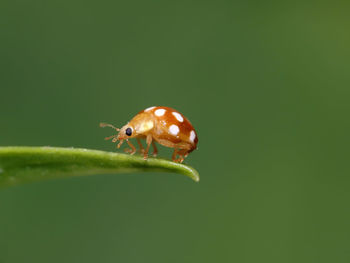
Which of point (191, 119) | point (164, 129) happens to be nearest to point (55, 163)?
point (164, 129)

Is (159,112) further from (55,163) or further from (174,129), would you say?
(55,163)

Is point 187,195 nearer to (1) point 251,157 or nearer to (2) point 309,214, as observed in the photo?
(1) point 251,157

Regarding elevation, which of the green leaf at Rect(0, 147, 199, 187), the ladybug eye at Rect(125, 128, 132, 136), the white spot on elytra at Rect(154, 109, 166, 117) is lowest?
the green leaf at Rect(0, 147, 199, 187)

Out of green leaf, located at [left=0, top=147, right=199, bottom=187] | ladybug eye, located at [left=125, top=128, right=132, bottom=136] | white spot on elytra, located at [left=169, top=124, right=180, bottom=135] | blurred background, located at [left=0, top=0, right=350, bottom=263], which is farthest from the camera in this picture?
blurred background, located at [left=0, top=0, right=350, bottom=263]

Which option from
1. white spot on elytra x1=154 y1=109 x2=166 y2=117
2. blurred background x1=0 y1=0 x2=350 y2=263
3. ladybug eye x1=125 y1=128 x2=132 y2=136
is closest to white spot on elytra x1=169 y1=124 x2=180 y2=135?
white spot on elytra x1=154 y1=109 x2=166 y2=117

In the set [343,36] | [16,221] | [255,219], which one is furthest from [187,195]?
[343,36]

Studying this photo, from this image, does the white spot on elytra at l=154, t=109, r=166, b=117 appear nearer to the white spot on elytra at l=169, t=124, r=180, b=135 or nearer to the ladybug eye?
the white spot on elytra at l=169, t=124, r=180, b=135
